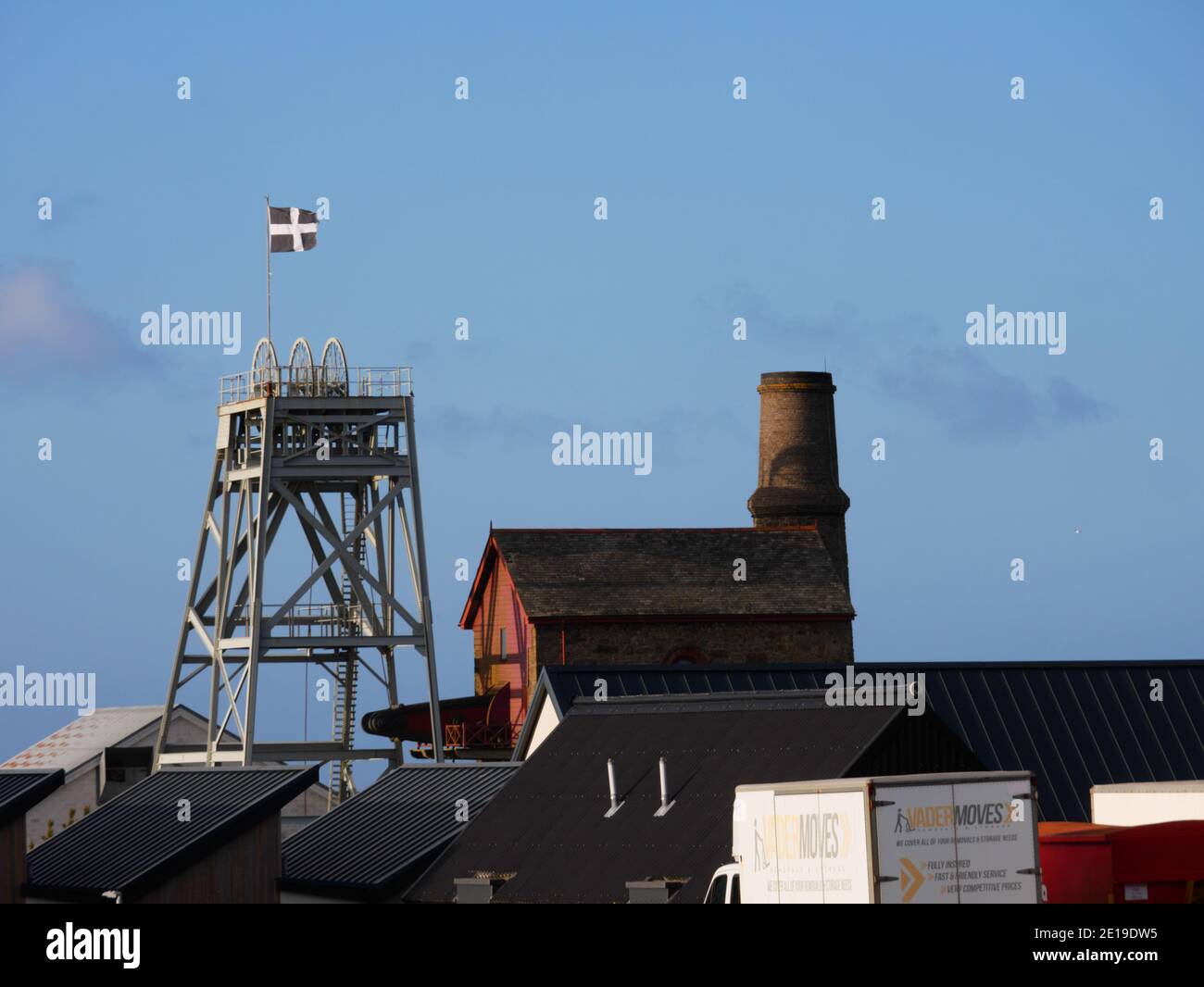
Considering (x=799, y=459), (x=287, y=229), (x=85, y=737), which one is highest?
(x=287, y=229)

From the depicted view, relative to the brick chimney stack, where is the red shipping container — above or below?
below

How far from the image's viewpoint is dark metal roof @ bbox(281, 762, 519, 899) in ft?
127

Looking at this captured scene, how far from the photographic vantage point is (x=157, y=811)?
137ft

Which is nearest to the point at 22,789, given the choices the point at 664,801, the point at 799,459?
the point at 664,801

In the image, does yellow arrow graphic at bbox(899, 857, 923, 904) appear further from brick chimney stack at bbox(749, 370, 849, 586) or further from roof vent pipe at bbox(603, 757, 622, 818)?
brick chimney stack at bbox(749, 370, 849, 586)

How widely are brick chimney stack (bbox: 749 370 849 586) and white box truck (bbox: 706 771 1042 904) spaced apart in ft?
188

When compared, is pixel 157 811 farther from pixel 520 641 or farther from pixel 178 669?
pixel 520 641

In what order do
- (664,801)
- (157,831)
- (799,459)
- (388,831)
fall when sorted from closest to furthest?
(664,801)
(157,831)
(388,831)
(799,459)

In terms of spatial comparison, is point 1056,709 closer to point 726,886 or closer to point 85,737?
point 726,886

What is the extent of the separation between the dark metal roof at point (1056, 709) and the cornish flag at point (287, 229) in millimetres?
21417

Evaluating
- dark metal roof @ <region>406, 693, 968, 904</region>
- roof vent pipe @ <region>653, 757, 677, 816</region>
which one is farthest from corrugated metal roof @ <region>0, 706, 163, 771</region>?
roof vent pipe @ <region>653, 757, 677, 816</region>

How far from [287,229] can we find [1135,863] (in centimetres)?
4314

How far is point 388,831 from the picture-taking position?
41719 millimetres

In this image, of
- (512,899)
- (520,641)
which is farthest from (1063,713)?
(520,641)
